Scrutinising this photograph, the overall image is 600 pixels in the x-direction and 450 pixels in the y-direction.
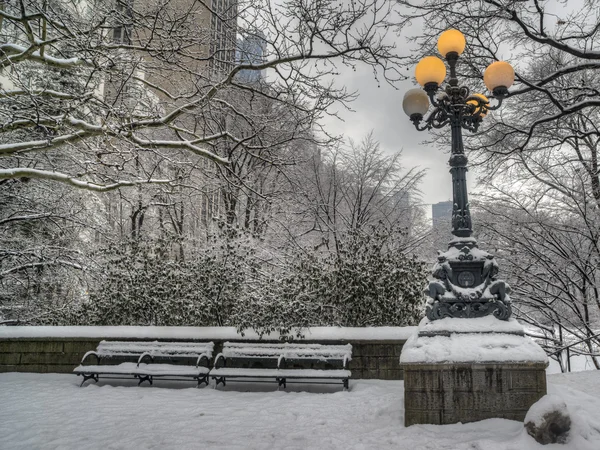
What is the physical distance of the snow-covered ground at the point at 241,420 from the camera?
4113 mm

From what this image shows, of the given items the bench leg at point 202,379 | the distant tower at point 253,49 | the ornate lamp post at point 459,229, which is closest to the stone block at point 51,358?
the bench leg at point 202,379

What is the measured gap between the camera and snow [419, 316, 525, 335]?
15.4ft

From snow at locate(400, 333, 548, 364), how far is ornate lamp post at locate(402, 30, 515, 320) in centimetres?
36

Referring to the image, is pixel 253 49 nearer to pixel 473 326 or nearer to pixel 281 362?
pixel 281 362

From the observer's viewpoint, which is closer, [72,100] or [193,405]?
[193,405]

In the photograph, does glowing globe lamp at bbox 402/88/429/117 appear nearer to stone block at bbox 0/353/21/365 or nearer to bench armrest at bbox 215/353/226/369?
bench armrest at bbox 215/353/226/369

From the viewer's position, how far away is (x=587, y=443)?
12.0 feet

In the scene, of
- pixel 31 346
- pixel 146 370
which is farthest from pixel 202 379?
pixel 31 346

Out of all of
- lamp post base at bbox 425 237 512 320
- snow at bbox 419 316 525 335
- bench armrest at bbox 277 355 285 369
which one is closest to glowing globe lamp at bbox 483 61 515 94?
lamp post base at bbox 425 237 512 320

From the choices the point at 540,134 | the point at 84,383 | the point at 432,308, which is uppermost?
the point at 540,134

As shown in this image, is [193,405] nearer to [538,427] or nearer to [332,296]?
[332,296]

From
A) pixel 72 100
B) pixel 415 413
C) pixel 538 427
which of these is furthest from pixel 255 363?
pixel 72 100

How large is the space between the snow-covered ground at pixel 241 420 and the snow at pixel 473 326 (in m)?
0.95

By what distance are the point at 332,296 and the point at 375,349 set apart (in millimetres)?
1438
